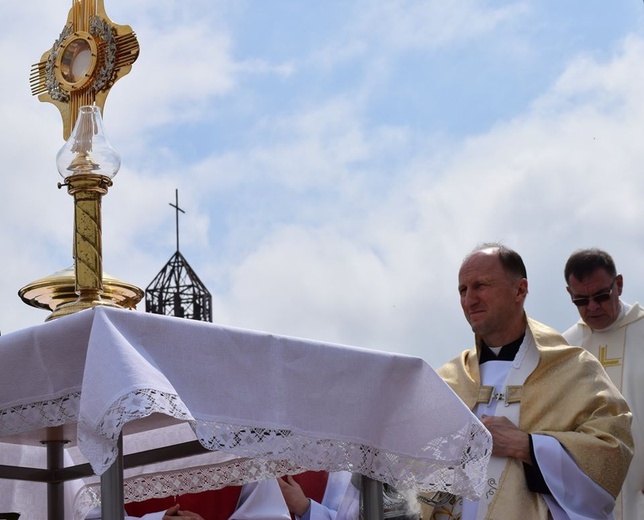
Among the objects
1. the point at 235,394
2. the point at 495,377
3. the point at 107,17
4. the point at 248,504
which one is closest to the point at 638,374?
the point at 495,377

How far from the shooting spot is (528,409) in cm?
453

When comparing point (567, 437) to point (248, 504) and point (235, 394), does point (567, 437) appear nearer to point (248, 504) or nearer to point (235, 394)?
point (248, 504)

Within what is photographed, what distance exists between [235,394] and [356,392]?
0.37 m

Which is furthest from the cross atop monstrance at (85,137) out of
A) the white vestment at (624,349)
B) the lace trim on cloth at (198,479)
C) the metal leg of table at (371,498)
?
the white vestment at (624,349)

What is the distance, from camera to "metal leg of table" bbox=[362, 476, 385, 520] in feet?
9.61

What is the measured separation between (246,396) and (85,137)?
996 mm

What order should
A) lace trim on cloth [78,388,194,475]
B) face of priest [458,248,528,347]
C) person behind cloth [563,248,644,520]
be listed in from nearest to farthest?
lace trim on cloth [78,388,194,475] → face of priest [458,248,528,347] → person behind cloth [563,248,644,520]

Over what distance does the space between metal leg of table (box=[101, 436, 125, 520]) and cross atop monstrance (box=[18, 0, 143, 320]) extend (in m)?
0.65

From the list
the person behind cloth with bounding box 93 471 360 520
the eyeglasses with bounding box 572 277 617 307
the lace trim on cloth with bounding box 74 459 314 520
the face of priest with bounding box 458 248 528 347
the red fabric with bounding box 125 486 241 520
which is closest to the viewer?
the lace trim on cloth with bounding box 74 459 314 520

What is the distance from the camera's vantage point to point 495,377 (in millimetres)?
4730

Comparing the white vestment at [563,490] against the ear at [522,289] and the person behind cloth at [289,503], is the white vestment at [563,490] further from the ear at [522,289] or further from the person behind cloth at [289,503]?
the ear at [522,289]

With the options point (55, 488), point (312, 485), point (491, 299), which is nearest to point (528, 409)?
point (491, 299)

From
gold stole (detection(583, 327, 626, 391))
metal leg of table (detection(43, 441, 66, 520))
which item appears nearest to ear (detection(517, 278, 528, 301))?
gold stole (detection(583, 327, 626, 391))

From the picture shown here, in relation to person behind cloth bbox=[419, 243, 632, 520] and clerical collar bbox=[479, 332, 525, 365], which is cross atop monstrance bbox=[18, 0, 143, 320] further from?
clerical collar bbox=[479, 332, 525, 365]
